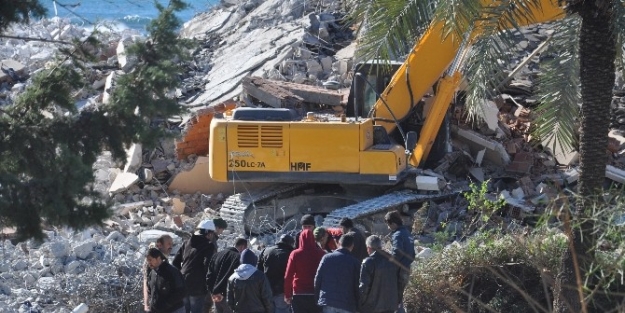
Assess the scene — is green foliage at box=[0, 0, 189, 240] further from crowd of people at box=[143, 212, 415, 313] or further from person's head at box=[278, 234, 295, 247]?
person's head at box=[278, 234, 295, 247]

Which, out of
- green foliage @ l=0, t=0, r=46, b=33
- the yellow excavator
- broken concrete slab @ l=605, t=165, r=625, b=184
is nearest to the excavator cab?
the yellow excavator

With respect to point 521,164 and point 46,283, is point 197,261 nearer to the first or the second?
point 46,283

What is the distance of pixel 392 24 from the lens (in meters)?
12.5

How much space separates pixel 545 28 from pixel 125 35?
13.1m

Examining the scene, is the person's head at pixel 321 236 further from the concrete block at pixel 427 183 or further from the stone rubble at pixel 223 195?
the concrete block at pixel 427 183

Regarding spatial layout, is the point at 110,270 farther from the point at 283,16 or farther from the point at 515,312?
the point at 283,16

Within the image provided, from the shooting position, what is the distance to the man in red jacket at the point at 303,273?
40.1 ft

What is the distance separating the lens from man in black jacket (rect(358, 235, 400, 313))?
1178 centimetres

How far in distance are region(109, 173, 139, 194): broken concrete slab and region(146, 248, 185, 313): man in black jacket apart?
8491 millimetres

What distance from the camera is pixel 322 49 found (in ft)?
83.5

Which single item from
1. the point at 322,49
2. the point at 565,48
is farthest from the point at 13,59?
the point at 565,48

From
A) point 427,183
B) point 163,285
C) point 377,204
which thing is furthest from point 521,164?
point 163,285

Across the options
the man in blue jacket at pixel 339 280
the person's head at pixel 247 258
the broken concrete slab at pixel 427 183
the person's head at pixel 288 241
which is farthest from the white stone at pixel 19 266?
the broken concrete slab at pixel 427 183

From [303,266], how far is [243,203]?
19.2ft
